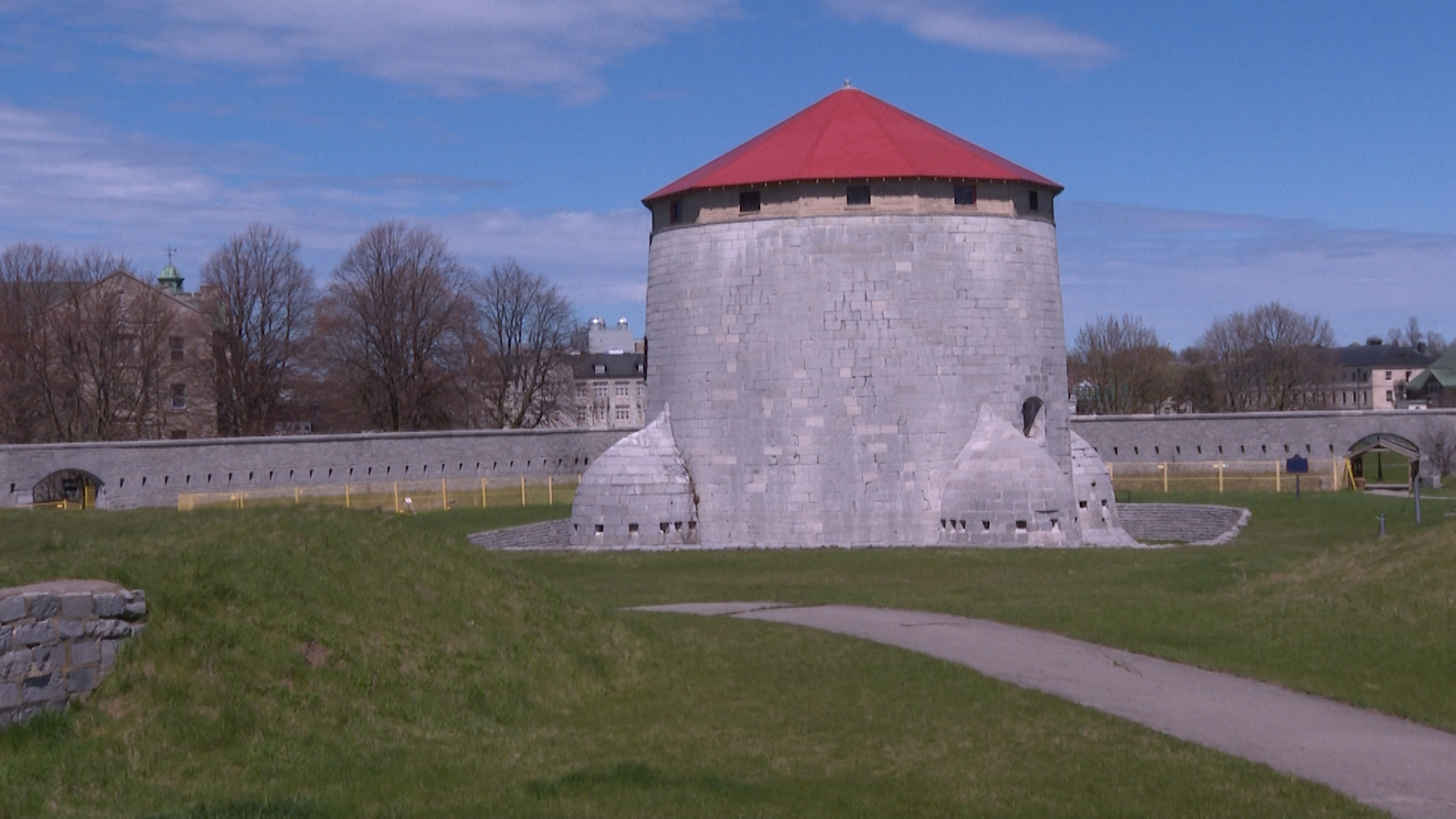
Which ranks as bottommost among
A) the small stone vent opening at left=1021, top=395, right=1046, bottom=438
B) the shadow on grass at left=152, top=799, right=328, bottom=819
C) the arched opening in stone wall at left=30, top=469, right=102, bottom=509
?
the shadow on grass at left=152, top=799, right=328, bottom=819

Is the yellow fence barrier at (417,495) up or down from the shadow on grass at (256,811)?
up

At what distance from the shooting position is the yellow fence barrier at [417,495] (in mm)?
40281

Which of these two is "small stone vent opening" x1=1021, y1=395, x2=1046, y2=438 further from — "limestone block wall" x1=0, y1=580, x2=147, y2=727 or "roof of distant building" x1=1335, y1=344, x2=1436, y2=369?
"roof of distant building" x1=1335, y1=344, x2=1436, y2=369

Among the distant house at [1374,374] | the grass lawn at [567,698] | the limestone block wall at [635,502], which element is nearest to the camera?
A: the grass lawn at [567,698]

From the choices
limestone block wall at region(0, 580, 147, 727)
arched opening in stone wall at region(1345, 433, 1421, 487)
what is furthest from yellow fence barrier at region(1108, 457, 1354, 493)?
limestone block wall at region(0, 580, 147, 727)

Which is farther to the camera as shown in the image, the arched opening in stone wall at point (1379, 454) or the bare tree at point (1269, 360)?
the bare tree at point (1269, 360)

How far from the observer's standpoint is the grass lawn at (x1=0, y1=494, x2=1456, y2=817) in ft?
30.2

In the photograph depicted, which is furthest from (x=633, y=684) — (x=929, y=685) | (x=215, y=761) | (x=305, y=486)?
(x=305, y=486)

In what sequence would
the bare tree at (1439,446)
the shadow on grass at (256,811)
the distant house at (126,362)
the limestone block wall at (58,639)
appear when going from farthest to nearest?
the distant house at (126,362) < the bare tree at (1439,446) < the limestone block wall at (58,639) < the shadow on grass at (256,811)

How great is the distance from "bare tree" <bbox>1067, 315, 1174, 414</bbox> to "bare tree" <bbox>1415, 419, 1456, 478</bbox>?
35.7 meters

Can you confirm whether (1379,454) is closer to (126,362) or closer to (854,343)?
(854,343)

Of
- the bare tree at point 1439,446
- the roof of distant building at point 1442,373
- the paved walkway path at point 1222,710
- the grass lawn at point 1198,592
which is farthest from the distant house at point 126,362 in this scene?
the roof of distant building at point 1442,373

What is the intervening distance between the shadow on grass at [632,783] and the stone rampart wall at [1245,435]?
1661 inches

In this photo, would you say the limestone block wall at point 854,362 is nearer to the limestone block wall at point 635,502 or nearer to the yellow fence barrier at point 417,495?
the limestone block wall at point 635,502
